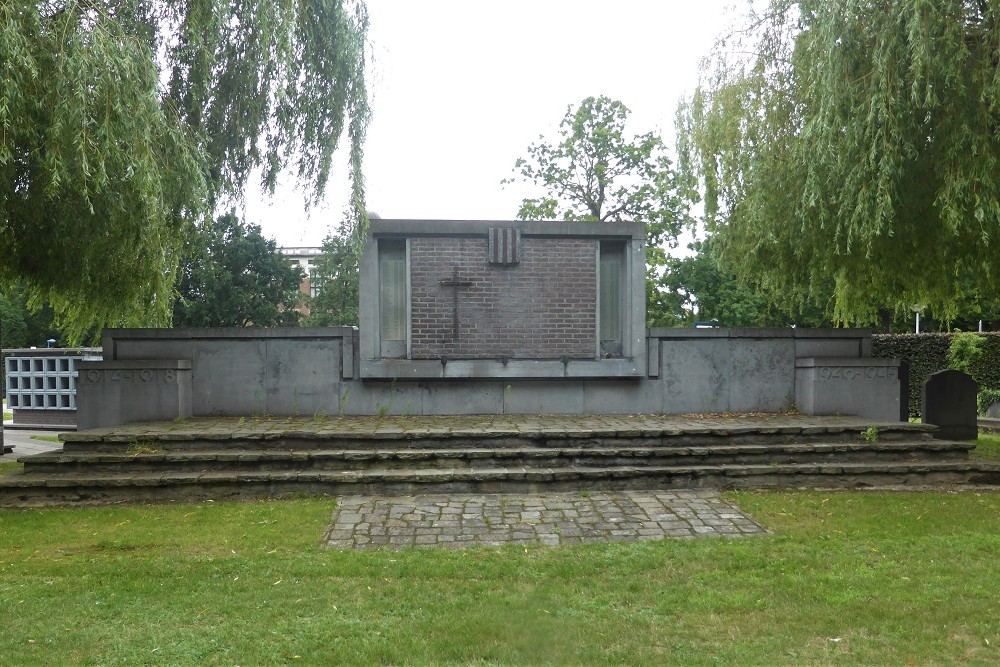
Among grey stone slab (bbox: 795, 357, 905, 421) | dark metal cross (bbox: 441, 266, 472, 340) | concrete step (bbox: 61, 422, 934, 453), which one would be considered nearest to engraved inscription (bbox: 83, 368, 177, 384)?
concrete step (bbox: 61, 422, 934, 453)

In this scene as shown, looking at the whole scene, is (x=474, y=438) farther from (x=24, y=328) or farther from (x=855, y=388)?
(x=24, y=328)

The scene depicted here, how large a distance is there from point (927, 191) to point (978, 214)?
1.15 metres

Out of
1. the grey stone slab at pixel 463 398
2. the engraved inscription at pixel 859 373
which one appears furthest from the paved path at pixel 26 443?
the engraved inscription at pixel 859 373

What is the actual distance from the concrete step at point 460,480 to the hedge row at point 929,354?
12372 millimetres

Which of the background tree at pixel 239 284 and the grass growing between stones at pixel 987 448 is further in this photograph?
the background tree at pixel 239 284

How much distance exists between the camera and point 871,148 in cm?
880

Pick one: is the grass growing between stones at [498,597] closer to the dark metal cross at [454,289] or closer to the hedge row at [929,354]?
the dark metal cross at [454,289]

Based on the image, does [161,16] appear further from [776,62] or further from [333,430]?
[776,62]

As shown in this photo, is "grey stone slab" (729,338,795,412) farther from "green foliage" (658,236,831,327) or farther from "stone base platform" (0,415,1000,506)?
"green foliage" (658,236,831,327)

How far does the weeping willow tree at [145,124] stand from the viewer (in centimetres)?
772

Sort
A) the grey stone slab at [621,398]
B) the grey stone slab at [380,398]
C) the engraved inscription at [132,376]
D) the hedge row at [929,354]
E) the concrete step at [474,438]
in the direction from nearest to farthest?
the concrete step at [474,438] < the engraved inscription at [132,376] < the grey stone slab at [380,398] < the grey stone slab at [621,398] < the hedge row at [929,354]

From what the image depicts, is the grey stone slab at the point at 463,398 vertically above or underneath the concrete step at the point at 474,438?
above

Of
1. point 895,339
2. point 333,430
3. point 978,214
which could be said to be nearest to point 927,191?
point 978,214

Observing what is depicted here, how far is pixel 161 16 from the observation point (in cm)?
1078
